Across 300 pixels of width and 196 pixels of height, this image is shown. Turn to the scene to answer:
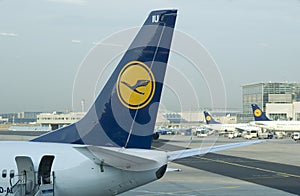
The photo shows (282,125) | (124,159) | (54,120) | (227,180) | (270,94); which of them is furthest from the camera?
(270,94)

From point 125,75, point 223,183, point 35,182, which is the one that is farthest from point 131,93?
point 223,183

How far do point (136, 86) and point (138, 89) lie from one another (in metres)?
0.12

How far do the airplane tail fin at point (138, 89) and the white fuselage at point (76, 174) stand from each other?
1.11 metres

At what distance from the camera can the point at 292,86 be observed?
185500 millimetres

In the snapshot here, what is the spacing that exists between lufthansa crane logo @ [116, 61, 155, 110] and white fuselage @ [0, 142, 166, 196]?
226 cm

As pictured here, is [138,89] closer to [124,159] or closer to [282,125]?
[124,159]

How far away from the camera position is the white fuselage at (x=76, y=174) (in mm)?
16031

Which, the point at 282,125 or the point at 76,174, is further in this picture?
the point at 282,125

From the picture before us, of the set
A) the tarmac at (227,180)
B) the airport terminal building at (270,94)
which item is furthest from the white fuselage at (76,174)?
the airport terminal building at (270,94)

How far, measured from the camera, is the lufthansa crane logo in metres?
16.7

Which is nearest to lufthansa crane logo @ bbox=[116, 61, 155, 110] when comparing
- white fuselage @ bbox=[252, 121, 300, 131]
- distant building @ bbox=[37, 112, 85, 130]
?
white fuselage @ bbox=[252, 121, 300, 131]

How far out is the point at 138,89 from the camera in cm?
1672

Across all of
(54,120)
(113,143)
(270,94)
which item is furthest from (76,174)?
(270,94)

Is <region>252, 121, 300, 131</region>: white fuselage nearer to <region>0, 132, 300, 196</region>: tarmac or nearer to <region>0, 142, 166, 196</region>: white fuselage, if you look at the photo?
<region>0, 132, 300, 196</region>: tarmac
